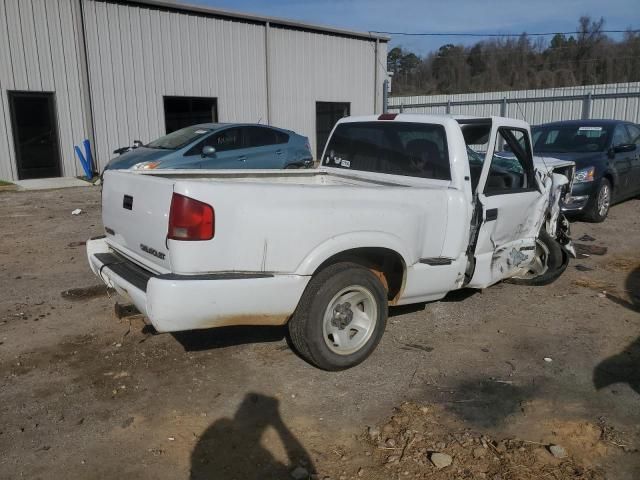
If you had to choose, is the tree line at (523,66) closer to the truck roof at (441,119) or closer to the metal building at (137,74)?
the metal building at (137,74)

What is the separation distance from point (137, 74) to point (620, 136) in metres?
12.1

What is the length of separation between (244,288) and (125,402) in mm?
1100

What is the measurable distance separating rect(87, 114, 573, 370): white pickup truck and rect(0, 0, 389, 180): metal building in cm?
1139

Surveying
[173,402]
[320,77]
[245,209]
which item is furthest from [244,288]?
[320,77]

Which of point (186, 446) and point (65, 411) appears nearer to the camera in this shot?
point (186, 446)

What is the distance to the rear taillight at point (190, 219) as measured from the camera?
311cm

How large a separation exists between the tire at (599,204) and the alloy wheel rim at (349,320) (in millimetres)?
6569

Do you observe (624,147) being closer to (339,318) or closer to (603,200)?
(603,200)

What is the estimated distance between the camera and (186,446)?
9.97ft

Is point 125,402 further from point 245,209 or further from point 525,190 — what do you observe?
point 525,190

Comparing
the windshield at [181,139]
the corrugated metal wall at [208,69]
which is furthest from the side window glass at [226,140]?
the corrugated metal wall at [208,69]

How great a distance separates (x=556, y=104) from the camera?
71.1ft

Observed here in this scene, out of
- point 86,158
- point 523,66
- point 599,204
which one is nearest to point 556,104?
point 599,204

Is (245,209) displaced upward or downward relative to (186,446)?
upward
